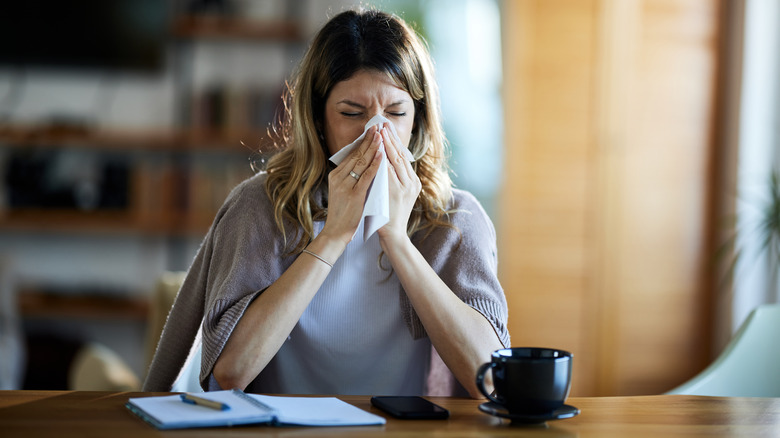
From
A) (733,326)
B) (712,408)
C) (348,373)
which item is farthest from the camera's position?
(733,326)

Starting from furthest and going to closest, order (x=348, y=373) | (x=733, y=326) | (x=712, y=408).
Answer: (x=733, y=326) → (x=348, y=373) → (x=712, y=408)

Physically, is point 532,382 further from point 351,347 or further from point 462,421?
point 351,347

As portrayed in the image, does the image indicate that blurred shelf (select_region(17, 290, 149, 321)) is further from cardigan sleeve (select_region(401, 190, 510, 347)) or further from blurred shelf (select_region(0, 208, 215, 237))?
cardigan sleeve (select_region(401, 190, 510, 347))

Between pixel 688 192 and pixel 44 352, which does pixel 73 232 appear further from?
pixel 688 192

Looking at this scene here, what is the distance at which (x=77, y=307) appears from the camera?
11.6 ft

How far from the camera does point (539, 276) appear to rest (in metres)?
3.84

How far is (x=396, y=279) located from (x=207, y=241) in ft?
1.15

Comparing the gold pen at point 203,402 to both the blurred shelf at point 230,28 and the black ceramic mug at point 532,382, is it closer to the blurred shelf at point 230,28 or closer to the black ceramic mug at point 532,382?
the black ceramic mug at point 532,382

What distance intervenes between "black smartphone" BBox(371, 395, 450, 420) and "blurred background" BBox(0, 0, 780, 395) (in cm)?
270

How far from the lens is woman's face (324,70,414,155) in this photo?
143cm

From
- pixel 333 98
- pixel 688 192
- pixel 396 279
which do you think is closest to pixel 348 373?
pixel 396 279

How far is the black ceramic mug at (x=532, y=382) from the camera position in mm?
917

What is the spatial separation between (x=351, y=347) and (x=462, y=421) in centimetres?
52

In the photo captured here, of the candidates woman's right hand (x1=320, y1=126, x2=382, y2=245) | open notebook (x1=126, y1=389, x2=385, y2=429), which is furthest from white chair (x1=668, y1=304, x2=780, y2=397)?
open notebook (x1=126, y1=389, x2=385, y2=429)
